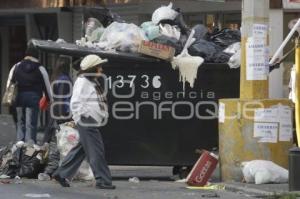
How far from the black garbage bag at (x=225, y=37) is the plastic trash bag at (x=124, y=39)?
3.81ft

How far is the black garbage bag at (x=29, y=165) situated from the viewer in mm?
10359

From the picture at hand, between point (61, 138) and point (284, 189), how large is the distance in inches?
121

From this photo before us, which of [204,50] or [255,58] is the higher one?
[204,50]

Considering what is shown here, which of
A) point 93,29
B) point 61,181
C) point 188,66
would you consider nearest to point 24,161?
point 61,181

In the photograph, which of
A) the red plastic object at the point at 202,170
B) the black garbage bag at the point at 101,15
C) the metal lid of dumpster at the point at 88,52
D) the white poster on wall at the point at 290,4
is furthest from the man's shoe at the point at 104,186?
the white poster on wall at the point at 290,4

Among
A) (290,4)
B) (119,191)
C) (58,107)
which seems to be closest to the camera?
(119,191)

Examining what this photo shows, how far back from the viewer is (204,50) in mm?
10469

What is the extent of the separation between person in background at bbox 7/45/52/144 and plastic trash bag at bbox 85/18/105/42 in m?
1.26

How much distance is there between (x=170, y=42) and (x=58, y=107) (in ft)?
7.04

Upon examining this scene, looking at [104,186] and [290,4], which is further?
[290,4]

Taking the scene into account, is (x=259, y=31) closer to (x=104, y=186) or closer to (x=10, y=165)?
(x=104, y=186)

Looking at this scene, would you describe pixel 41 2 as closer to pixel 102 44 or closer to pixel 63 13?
pixel 63 13

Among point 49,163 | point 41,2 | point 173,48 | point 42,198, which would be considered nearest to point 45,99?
point 49,163

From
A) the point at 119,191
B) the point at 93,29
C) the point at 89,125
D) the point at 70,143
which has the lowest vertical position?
the point at 119,191
